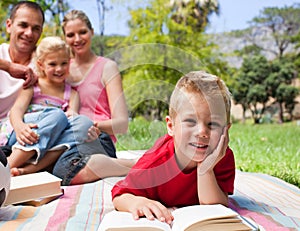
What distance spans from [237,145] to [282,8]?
9256 millimetres

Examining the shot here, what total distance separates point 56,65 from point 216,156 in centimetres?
136

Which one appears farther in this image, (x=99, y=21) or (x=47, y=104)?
(x=99, y=21)

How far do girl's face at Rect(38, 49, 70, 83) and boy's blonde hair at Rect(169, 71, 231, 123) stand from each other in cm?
113

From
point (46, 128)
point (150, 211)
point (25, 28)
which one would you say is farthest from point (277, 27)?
point (150, 211)

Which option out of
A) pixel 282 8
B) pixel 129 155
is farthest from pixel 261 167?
pixel 282 8

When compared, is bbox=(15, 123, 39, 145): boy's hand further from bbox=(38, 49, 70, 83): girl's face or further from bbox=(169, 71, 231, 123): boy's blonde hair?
bbox=(169, 71, 231, 123): boy's blonde hair

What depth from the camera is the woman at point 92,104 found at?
2.21 metres

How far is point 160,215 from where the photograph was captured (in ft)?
4.38

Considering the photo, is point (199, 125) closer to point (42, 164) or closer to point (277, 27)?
point (42, 164)

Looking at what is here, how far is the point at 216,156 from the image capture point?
1372mm

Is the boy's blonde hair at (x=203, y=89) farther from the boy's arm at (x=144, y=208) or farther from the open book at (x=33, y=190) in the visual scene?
the open book at (x=33, y=190)

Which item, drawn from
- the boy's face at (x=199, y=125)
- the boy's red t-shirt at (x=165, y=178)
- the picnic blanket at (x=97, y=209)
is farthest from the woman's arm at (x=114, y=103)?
the boy's face at (x=199, y=125)

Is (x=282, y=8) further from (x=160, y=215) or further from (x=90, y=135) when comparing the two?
(x=160, y=215)

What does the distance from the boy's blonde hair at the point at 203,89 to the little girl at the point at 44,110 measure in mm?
1011
